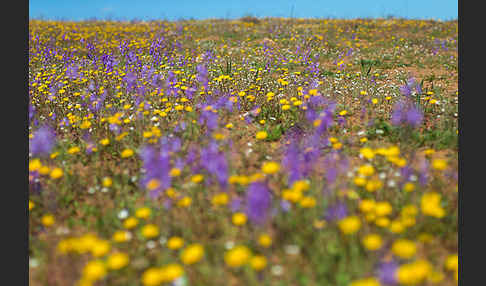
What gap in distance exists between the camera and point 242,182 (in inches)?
136

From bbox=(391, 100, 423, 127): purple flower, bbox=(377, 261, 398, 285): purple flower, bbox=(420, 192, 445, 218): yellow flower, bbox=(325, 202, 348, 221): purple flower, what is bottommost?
bbox=(377, 261, 398, 285): purple flower

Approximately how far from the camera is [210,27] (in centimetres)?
1795

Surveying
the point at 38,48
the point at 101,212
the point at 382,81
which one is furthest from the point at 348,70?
the point at 38,48

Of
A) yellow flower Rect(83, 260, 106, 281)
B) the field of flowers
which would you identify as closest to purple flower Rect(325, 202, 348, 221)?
the field of flowers

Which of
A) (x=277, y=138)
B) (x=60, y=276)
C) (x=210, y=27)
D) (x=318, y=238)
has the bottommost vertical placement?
(x=60, y=276)

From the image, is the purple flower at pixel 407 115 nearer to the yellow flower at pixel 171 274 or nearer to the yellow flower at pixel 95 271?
the yellow flower at pixel 171 274

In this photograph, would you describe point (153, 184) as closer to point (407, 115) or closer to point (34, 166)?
point (34, 166)

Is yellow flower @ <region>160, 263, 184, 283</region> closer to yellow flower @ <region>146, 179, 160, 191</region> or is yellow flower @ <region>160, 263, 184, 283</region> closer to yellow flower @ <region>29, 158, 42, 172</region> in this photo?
yellow flower @ <region>146, 179, 160, 191</region>

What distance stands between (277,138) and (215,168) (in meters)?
2.03

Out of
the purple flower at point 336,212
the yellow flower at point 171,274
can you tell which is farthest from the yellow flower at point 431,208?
the yellow flower at point 171,274

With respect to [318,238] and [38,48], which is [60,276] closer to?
[318,238]

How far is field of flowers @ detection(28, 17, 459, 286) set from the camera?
2.93m

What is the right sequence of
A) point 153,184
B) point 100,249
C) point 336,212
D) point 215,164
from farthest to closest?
1. point 215,164
2. point 153,184
3. point 336,212
4. point 100,249

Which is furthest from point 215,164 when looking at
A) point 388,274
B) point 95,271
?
point 388,274
